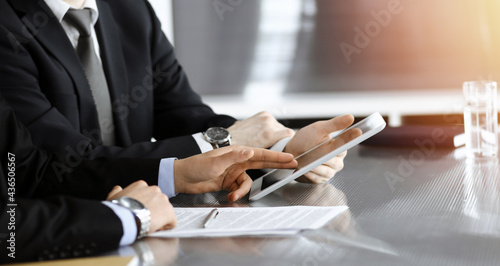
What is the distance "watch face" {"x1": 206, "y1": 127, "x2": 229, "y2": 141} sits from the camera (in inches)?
70.7

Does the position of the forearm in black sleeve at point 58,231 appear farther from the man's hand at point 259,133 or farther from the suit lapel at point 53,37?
the suit lapel at point 53,37

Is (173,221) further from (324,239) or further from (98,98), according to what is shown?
(98,98)

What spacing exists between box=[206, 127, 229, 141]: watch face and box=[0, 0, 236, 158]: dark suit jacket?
0.23 feet

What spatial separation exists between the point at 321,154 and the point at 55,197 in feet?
1.81

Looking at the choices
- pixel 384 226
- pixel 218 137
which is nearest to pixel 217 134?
pixel 218 137

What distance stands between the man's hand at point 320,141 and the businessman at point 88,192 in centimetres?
13

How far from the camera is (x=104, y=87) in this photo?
2.06 m

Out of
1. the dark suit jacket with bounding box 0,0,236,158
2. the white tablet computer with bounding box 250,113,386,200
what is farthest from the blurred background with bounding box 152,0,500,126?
the white tablet computer with bounding box 250,113,386,200

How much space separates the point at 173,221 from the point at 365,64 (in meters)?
2.64

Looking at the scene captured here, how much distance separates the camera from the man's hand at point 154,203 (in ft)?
3.59

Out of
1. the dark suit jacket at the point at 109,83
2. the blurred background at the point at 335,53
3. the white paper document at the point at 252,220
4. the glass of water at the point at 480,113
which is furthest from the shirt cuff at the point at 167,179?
the blurred background at the point at 335,53

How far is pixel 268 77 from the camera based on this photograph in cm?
368

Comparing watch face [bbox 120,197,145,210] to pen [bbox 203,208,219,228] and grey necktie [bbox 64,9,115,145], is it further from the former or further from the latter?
grey necktie [bbox 64,9,115,145]

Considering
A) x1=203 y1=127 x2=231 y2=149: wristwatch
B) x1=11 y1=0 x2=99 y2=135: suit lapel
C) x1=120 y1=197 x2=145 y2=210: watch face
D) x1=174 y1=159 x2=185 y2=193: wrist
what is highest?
x1=11 y1=0 x2=99 y2=135: suit lapel
